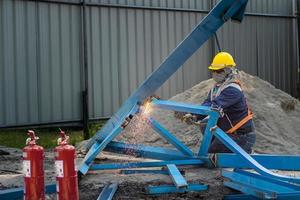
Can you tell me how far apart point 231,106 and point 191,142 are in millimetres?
2654

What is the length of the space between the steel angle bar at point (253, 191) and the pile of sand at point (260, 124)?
3251 mm

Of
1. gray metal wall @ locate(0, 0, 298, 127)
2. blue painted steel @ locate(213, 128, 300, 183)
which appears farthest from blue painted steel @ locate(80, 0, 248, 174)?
gray metal wall @ locate(0, 0, 298, 127)

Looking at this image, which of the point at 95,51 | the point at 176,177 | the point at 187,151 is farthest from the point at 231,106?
the point at 95,51

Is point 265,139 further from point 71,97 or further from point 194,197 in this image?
point 71,97

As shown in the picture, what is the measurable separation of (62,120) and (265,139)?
4.89 m

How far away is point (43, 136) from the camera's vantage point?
11750 mm

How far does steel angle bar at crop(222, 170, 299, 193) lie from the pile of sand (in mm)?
3090

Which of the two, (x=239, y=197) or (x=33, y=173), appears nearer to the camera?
(x=33, y=173)

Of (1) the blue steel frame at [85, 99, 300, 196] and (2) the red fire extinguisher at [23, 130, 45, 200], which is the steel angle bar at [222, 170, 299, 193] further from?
(2) the red fire extinguisher at [23, 130, 45, 200]

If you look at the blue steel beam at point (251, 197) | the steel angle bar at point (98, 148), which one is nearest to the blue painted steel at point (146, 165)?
the steel angle bar at point (98, 148)

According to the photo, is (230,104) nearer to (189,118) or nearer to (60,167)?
(189,118)

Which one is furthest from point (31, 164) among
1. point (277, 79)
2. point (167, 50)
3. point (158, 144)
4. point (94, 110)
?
point (277, 79)

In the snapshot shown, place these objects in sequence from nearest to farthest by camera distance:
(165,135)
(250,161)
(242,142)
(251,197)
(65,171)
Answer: (65,171) < (251,197) < (250,161) < (242,142) < (165,135)

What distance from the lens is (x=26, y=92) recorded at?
12047 mm
